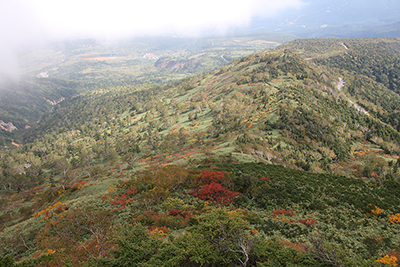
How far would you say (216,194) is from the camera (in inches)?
1762

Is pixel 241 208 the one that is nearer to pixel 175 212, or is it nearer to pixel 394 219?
pixel 175 212

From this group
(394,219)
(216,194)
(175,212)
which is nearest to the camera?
(394,219)

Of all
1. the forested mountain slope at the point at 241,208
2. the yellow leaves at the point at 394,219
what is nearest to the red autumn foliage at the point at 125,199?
the forested mountain slope at the point at 241,208

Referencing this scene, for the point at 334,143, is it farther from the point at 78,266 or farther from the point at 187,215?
the point at 78,266

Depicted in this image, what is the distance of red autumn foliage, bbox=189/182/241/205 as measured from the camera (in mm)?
42650

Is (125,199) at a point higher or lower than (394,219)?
lower

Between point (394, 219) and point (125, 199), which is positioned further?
point (125, 199)

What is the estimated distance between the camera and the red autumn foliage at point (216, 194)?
4265cm

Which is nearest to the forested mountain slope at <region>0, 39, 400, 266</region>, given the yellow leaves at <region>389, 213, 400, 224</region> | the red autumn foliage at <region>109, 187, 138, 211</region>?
the yellow leaves at <region>389, 213, 400, 224</region>

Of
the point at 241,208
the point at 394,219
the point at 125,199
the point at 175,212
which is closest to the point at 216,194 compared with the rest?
the point at 241,208

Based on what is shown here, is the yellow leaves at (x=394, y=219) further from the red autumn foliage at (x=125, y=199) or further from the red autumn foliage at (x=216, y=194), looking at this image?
the red autumn foliage at (x=125, y=199)

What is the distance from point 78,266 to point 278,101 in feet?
432

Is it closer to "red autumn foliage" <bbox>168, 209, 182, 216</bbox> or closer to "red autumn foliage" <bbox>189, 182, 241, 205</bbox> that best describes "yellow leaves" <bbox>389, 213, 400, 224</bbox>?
"red autumn foliage" <bbox>189, 182, 241, 205</bbox>

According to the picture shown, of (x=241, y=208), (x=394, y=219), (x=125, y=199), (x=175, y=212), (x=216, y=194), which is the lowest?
(x=125, y=199)
